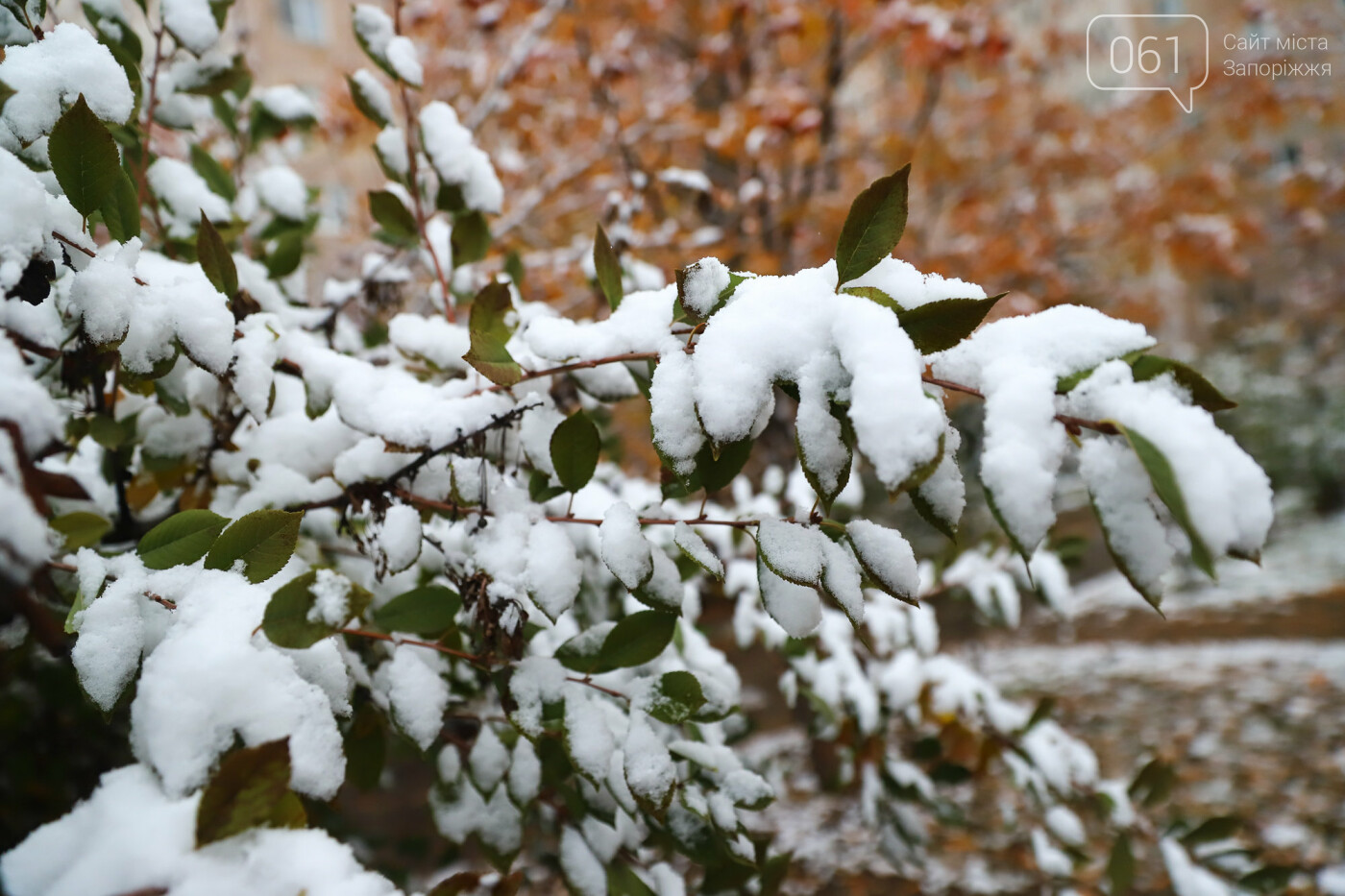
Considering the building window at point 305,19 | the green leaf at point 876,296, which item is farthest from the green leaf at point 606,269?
the building window at point 305,19

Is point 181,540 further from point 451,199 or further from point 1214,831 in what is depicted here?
point 1214,831

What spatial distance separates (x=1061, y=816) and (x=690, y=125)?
2.83 meters

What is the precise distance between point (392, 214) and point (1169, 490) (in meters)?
0.95

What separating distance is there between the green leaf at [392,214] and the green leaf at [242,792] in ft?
2.47

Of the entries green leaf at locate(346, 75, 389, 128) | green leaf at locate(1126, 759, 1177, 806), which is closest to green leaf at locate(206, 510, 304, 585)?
green leaf at locate(346, 75, 389, 128)

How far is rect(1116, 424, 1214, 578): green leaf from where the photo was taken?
1.14 feet

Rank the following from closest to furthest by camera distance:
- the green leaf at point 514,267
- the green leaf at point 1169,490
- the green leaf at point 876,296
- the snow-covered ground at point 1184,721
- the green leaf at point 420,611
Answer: the green leaf at point 1169,490 < the green leaf at point 876,296 < the green leaf at point 420,611 < the green leaf at point 514,267 < the snow-covered ground at point 1184,721

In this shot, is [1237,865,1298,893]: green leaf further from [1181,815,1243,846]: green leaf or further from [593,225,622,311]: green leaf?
[593,225,622,311]: green leaf

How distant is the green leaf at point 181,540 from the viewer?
1.87ft

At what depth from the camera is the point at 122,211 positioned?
65 centimetres

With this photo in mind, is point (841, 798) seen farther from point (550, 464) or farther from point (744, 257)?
point (550, 464)

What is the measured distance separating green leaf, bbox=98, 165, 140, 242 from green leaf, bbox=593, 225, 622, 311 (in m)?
0.41

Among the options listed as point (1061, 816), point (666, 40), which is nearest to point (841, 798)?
point (1061, 816)

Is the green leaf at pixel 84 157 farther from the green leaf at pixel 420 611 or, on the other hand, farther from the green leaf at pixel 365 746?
the green leaf at pixel 365 746
